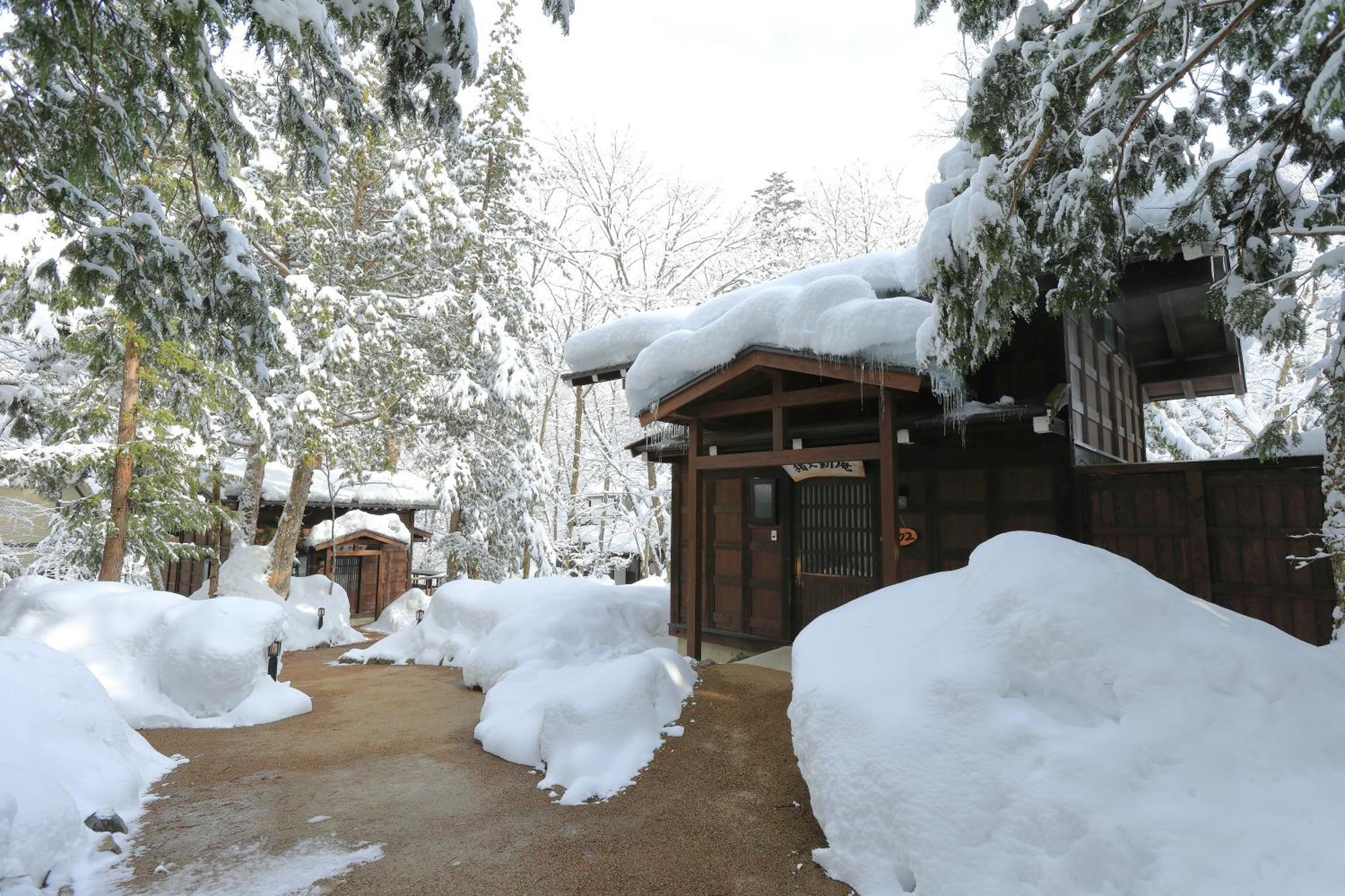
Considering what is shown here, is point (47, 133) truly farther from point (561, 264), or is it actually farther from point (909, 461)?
point (561, 264)

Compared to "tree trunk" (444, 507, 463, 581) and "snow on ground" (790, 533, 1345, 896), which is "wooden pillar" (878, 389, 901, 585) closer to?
"snow on ground" (790, 533, 1345, 896)

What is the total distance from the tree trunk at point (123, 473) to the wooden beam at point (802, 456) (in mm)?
8224

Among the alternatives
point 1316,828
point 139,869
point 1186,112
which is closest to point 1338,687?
point 1316,828

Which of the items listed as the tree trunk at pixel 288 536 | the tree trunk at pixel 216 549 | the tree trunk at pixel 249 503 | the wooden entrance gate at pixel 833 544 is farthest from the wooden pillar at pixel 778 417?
the tree trunk at pixel 249 503

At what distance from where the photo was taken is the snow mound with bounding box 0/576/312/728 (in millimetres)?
7043

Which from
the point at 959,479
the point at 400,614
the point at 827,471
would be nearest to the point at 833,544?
the point at 827,471

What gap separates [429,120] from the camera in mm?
4969

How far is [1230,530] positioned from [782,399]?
13.8 feet

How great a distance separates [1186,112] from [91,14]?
23.9ft

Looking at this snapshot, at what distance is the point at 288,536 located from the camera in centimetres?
1414

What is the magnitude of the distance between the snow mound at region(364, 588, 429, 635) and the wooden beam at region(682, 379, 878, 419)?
35.1 ft

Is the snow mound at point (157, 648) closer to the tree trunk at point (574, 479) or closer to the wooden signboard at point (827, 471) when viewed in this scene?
the wooden signboard at point (827, 471)

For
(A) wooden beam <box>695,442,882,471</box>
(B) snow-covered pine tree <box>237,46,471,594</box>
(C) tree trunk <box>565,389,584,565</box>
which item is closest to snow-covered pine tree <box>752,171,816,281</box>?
(C) tree trunk <box>565,389,584,565</box>

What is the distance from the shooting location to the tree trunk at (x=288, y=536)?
1389 centimetres
